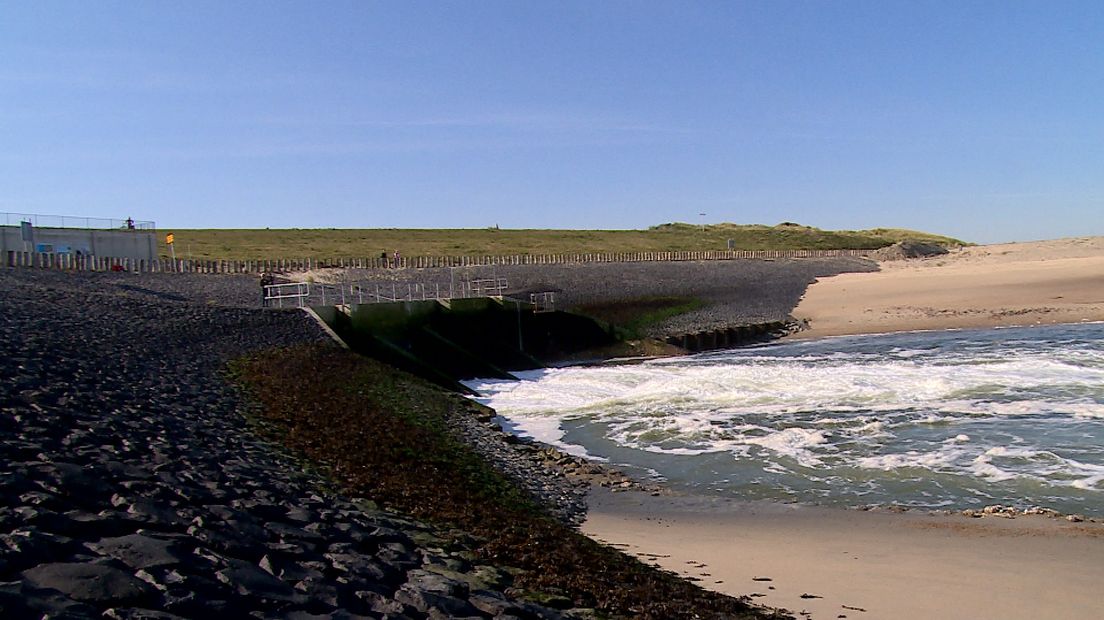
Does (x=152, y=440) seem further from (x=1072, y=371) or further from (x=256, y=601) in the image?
(x=1072, y=371)

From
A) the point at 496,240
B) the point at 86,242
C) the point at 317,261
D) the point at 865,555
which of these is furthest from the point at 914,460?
the point at 496,240

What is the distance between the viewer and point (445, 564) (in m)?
6.75

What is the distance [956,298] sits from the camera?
44.5 metres

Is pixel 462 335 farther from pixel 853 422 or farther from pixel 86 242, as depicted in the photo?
pixel 86 242

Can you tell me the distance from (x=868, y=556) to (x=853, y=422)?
8406 millimetres

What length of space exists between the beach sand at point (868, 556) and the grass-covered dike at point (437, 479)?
0.89 metres

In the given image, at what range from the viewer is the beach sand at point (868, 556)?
7.59 m

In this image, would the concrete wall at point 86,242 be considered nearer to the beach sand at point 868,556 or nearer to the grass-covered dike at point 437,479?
the grass-covered dike at point 437,479

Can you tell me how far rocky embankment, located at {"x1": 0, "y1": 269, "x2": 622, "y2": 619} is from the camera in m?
4.73

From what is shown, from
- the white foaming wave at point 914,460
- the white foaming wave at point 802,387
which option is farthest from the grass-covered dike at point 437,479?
the white foaming wave at point 914,460

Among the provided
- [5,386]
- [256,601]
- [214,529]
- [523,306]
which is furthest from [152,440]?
[523,306]

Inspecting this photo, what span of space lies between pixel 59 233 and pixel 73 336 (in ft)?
111

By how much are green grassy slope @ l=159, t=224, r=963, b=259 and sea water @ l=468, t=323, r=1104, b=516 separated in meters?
57.5

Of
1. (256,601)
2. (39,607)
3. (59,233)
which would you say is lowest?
(256,601)
